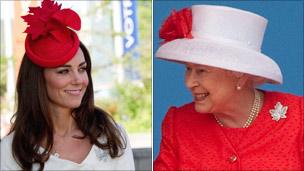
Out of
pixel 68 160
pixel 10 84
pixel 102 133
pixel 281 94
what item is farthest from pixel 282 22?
pixel 10 84

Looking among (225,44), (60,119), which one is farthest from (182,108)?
(60,119)

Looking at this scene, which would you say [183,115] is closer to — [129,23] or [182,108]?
[182,108]

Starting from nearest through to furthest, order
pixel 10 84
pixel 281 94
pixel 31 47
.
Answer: pixel 281 94 < pixel 31 47 < pixel 10 84

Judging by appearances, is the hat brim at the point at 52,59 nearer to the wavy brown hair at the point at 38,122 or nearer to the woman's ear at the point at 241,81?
the wavy brown hair at the point at 38,122

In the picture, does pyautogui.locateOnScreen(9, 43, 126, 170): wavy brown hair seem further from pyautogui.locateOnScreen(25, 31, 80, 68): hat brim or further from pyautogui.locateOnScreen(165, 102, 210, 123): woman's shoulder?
pyautogui.locateOnScreen(165, 102, 210, 123): woman's shoulder

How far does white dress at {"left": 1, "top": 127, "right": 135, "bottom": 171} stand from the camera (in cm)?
204

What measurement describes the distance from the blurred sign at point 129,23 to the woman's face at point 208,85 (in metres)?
3.58

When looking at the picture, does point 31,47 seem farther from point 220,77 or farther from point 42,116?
point 220,77

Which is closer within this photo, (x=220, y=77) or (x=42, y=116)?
(x=220, y=77)

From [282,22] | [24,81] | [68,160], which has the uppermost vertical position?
[282,22]

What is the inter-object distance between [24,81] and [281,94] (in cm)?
86

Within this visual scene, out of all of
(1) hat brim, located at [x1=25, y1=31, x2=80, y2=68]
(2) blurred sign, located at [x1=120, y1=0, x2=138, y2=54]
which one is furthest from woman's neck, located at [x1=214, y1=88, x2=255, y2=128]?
(2) blurred sign, located at [x1=120, y1=0, x2=138, y2=54]

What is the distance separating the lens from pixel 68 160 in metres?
2.05

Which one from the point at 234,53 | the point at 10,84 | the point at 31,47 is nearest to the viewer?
the point at 234,53
